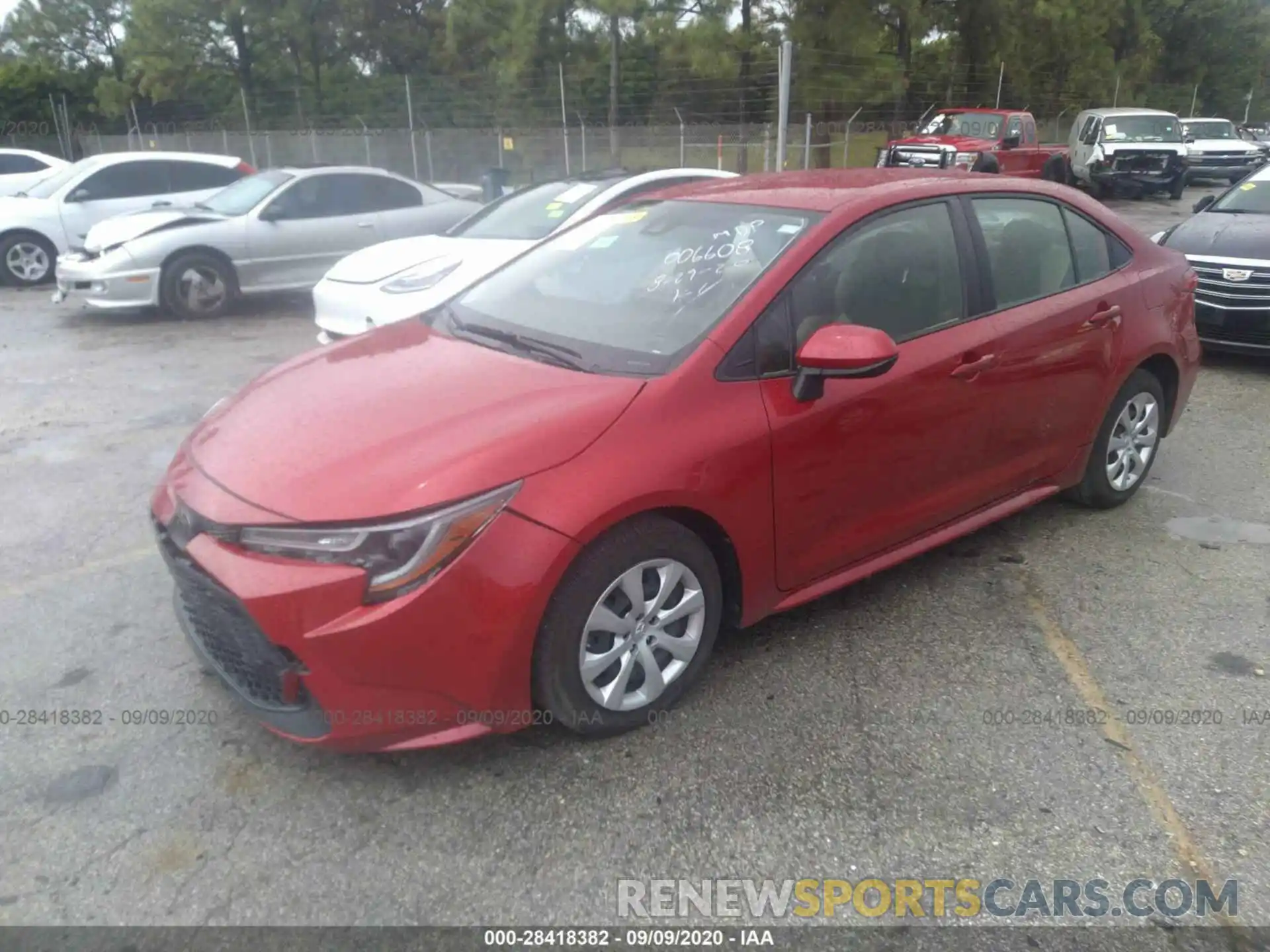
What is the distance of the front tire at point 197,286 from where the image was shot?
9.73m

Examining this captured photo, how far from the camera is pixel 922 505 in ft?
12.4

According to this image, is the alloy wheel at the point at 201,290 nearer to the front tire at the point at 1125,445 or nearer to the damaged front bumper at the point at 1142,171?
the front tire at the point at 1125,445

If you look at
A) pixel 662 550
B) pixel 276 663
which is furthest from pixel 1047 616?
pixel 276 663

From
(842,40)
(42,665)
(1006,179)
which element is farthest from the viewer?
(842,40)

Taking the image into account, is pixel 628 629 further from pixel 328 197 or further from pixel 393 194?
pixel 393 194

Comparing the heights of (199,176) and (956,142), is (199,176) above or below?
below

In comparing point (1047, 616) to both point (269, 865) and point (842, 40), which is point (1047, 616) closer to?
point (269, 865)

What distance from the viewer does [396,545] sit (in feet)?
8.63

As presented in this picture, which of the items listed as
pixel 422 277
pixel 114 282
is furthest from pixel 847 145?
pixel 422 277

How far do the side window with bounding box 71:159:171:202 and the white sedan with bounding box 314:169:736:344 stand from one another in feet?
20.6

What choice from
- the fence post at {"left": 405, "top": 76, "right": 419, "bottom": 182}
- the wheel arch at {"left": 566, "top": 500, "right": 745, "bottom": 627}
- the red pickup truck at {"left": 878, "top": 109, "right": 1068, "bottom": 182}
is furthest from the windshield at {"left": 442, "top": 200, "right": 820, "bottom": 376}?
the fence post at {"left": 405, "top": 76, "right": 419, "bottom": 182}

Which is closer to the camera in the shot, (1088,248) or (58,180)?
(1088,248)

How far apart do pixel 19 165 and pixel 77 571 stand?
13654 millimetres

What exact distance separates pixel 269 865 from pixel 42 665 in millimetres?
1485
